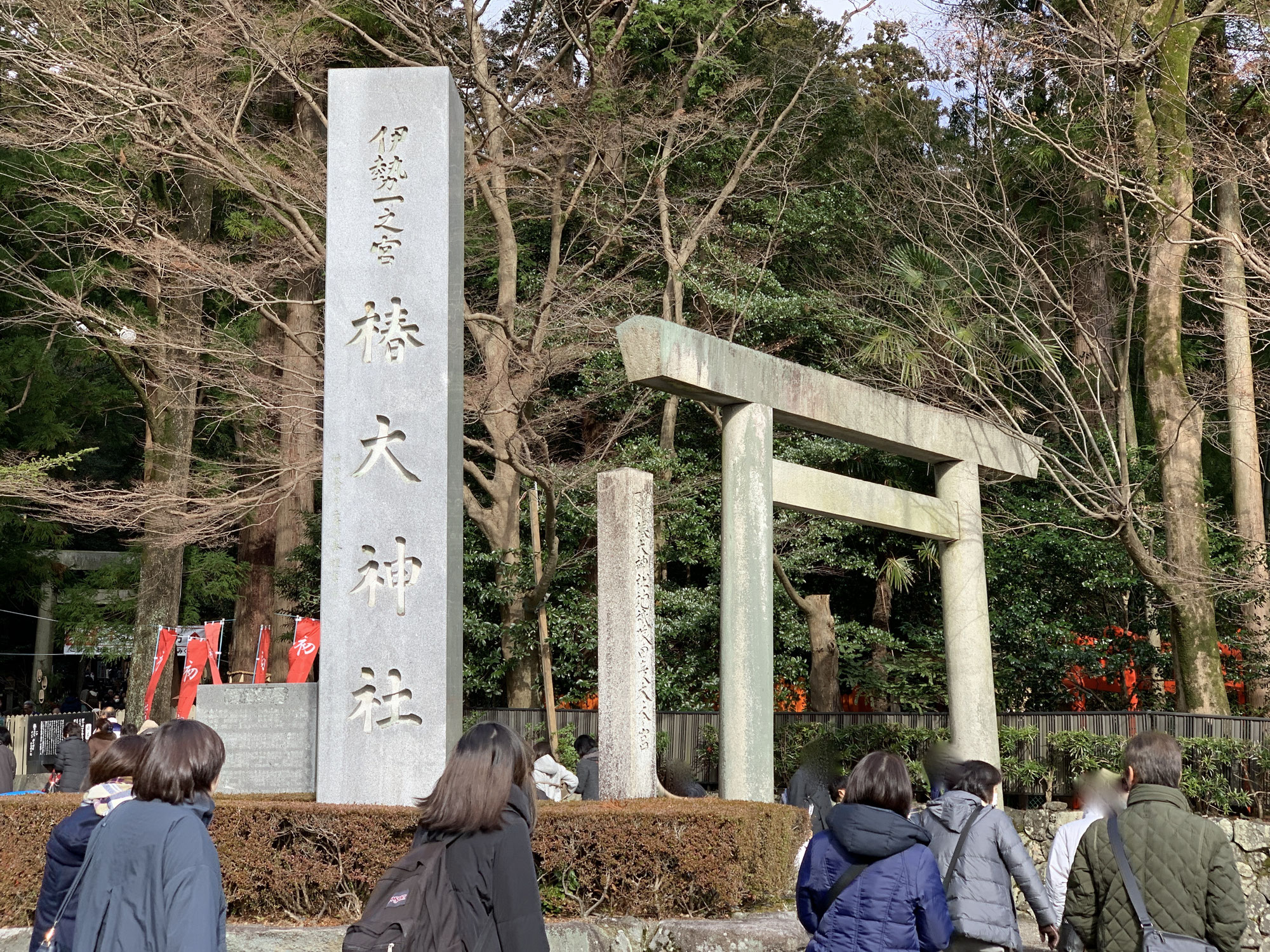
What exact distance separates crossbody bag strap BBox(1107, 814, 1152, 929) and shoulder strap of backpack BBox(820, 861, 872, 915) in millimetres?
991

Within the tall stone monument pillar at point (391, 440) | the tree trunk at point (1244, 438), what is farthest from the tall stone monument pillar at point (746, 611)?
the tree trunk at point (1244, 438)

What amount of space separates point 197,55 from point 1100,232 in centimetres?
1390

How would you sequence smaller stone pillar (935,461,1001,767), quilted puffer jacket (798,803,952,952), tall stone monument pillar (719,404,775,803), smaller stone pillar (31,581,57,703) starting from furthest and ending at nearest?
smaller stone pillar (31,581,57,703) → smaller stone pillar (935,461,1001,767) → tall stone monument pillar (719,404,775,803) → quilted puffer jacket (798,803,952,952)

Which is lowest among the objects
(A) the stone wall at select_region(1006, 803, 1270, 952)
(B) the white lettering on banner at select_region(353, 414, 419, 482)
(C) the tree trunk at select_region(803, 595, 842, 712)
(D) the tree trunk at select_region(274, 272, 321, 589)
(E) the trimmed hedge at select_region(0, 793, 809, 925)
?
(A) the stone wall at select_region(1006, 803, 1270, 952)

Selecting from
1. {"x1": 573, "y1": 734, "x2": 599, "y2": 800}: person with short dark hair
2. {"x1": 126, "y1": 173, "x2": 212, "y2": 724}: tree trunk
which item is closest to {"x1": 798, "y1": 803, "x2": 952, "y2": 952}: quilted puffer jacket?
{"x1": 573, "y1": 734, "x2": 599, "y2": 800}: person with short dark hair

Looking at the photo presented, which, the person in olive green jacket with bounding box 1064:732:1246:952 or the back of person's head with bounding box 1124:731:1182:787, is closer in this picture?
the person in olive green jacket with bounding box 1064:732:1246:952

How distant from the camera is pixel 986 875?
5277 millimetres

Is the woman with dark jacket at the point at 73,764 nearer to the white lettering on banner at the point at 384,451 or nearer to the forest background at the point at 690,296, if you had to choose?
the forest background at the point at 690,296

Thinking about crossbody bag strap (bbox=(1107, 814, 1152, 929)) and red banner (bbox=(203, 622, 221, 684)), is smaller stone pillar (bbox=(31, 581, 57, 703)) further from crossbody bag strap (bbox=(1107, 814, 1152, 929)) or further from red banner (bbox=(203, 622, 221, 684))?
crossbody bag strap (bbox=(1107, 814, 1152, 929))

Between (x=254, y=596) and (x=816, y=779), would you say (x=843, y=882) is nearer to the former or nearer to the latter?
(x=816, y=779)

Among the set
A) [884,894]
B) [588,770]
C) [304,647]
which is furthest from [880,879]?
[304,647]

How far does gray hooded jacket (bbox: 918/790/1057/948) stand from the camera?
17.1 ft

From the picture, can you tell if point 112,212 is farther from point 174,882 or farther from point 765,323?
point 174,882

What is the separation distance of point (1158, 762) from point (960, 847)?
1338mm
